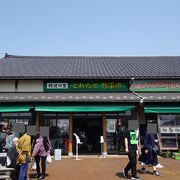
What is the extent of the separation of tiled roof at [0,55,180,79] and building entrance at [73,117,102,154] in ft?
8.06

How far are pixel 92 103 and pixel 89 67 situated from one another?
17.2 feet

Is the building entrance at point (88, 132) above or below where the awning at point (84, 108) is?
below

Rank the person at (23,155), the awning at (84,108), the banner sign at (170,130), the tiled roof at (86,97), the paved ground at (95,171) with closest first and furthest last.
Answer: the person at (23,155) < the paved ground at (95,171) < the awning at (84,108) < the tiled roof at (86,97) < the banner sign at (170,130)

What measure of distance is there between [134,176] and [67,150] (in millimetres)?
6516

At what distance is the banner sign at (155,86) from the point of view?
54.6 ft

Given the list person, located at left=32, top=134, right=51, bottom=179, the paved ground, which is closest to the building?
the paved ground

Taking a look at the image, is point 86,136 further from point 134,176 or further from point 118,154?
point 134,176

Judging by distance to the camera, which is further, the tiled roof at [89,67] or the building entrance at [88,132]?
the tiled roof at [89,67]

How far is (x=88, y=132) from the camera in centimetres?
1581

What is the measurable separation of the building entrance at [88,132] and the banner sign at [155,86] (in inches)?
124

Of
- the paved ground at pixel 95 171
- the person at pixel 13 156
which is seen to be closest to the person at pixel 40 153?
the paved ground at pixel 95 171

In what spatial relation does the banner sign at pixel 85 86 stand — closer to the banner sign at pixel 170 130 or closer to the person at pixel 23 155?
the banner sign at pixel 170 130

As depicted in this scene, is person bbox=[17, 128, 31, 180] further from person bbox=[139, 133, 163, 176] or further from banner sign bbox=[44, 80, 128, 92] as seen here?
banner sign bbox=[44, 80, 128, 92]

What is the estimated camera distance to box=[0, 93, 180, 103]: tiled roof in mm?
14219
